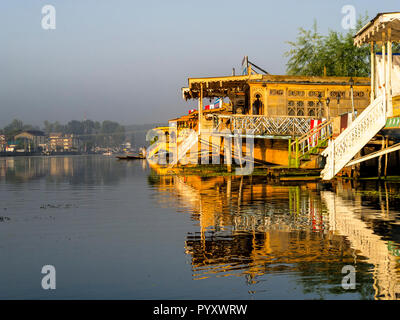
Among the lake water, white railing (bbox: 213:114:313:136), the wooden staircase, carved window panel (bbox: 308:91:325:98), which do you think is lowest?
the lake water

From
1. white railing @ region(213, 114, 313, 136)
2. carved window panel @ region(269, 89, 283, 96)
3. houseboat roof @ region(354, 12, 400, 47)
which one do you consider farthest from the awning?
houseboat roof @ region(354, 12, 400, 47)

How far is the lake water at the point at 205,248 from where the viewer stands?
7402 millimetres

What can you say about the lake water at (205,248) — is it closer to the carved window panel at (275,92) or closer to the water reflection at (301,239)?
the water reflection at (301,239)

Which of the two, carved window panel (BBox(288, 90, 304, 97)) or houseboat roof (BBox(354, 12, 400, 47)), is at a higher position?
houseboat roof (BBox(354, 12, 400, 47))

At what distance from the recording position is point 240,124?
35.0 metres

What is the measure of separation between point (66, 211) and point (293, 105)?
23233mm

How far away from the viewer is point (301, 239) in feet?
35.8

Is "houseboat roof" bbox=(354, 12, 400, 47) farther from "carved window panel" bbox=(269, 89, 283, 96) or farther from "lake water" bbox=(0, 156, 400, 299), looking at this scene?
"carved window panel" bbox=(269, 89, 283, 96)

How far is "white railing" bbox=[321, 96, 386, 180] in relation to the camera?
23125 millimetres

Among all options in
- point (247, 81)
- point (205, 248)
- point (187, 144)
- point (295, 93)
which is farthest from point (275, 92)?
point (205, 248)

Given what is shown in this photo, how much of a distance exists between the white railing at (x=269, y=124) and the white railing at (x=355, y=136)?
9.28m

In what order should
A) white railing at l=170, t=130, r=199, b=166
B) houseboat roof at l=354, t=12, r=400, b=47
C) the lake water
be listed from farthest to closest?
white railing at l=170, t=130, r=199, b=166
houseboat roof at l=354, t=12, r=400, b=47
the lake water

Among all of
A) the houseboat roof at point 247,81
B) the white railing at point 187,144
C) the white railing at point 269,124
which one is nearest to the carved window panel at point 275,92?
the houseboat roof at point 247,81

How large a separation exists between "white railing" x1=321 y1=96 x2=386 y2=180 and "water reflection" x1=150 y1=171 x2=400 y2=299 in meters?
3.72
